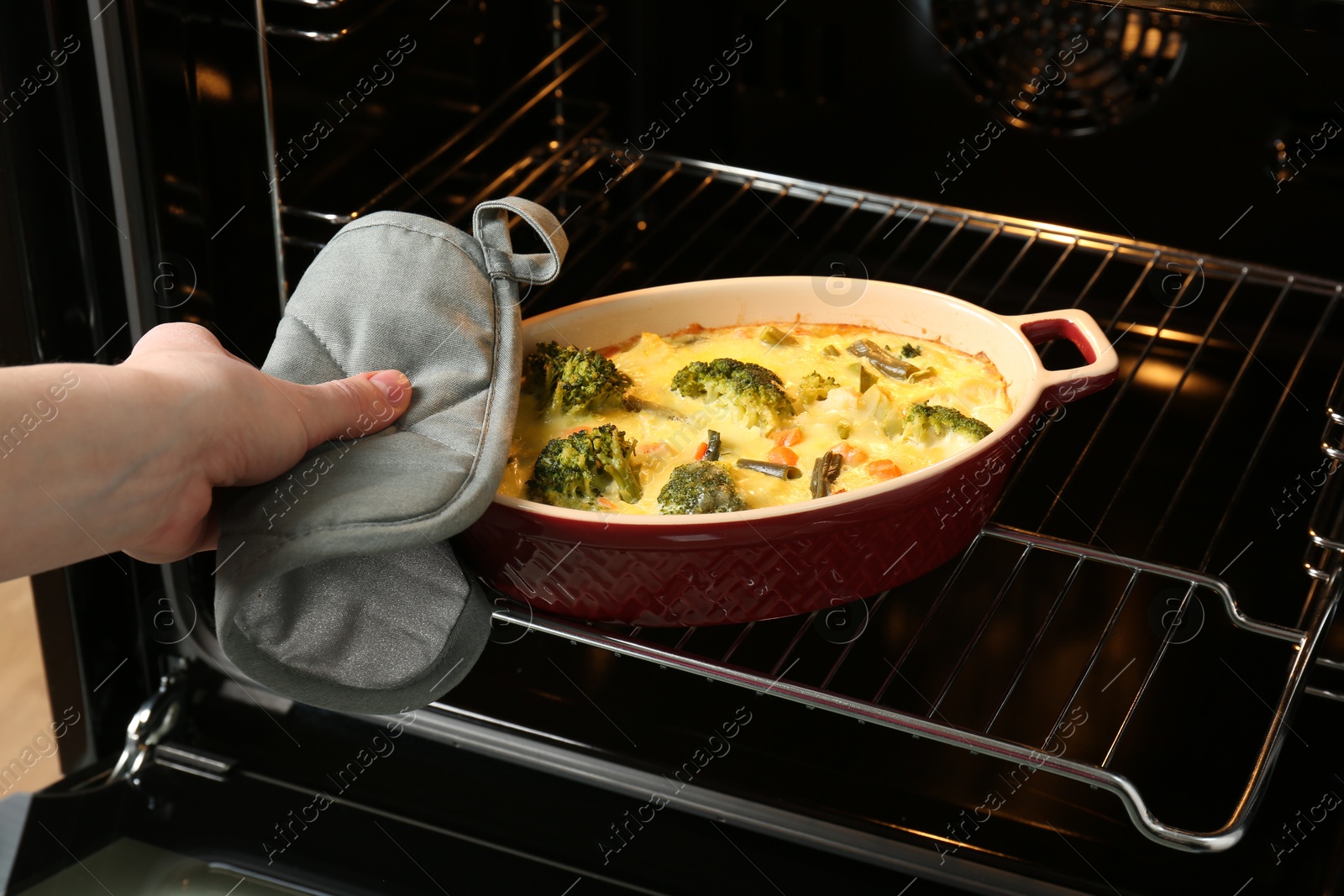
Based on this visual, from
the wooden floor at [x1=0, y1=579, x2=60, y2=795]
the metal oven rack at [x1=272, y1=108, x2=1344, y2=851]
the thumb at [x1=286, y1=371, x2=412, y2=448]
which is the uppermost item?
the thumb at [x1=286, y1=371, x2=412, y2=448]

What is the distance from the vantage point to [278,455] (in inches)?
29.9

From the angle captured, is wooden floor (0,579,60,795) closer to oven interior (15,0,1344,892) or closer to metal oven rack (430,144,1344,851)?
oven interior (15,0,1344,892)

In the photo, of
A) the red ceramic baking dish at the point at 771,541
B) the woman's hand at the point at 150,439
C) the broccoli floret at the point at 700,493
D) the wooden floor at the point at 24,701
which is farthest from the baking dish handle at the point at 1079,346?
the wooden floor at the point at 24,701

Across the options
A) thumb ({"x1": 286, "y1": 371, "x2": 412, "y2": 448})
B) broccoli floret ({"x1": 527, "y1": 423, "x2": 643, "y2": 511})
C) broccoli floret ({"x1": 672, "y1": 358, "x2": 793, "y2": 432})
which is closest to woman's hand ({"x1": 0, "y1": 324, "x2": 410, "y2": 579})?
thumb ({"x1": 286, "y1": 371, "x2": 412, "y2": 448})

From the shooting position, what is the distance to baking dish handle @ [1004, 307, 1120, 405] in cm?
94

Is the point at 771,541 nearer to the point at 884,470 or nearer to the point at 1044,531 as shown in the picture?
the point at 884,470

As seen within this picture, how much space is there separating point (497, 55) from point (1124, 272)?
730 millimetres

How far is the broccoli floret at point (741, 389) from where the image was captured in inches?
38.8

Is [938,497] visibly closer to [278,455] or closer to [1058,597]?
[1058,597]

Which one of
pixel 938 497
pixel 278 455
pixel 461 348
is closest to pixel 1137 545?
pixel 938 497

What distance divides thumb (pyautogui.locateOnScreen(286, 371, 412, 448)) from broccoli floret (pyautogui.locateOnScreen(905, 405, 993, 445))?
39 centimetres

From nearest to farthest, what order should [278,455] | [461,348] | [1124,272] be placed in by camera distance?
[278,455]
[461,348]
[1124,272]

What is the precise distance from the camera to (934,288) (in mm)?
1370

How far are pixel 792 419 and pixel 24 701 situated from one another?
0.79 m
